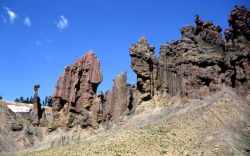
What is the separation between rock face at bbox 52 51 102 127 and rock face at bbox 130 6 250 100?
15242mm

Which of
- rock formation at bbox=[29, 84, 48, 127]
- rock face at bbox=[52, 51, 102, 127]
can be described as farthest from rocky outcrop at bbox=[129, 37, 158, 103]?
rock formation at bbox=[29, 84, 48, 127]

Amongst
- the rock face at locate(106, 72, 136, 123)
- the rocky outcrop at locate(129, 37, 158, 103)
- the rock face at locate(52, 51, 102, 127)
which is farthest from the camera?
the rock face at locate(52, 51, 102, 127)

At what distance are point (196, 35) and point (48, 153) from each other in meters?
50.7

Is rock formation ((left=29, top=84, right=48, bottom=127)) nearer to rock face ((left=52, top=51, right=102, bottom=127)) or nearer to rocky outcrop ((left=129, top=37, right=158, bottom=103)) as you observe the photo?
rock face ((left=52, top=51, right=102, bottom=127))

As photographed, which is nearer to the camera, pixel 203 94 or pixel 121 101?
pixel 203 94

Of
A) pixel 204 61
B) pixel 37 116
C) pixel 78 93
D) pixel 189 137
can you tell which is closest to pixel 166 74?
pixel 204 61

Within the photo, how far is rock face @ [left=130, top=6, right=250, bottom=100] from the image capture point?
112m

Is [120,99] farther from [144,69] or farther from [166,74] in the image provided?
[166,74]

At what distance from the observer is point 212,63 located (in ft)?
370

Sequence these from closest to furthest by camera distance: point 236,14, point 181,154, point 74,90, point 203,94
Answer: point 181,154
point 203,94
point 236,14
point 74,90

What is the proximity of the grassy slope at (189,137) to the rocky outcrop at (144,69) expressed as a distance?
16.6 metres

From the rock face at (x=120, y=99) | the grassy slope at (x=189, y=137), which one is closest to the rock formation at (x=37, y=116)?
the rock face at (x=120, y=99)

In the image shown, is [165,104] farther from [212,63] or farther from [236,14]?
[236,14]

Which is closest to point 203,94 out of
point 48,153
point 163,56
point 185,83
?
point 185,83
